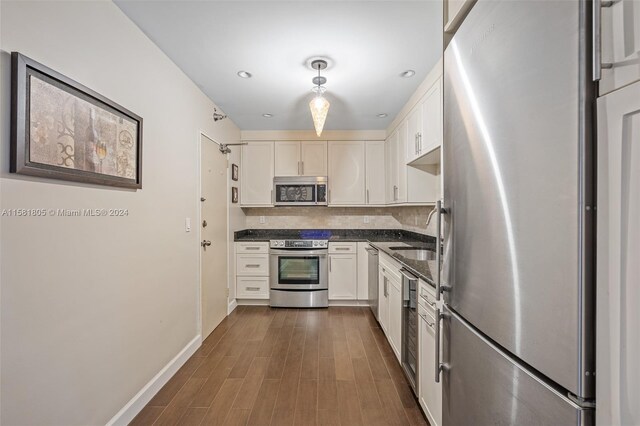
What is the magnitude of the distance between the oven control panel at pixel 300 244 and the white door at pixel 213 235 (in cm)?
68

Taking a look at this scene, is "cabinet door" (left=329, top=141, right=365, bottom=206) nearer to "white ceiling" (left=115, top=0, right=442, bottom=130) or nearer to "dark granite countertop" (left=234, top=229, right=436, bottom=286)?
"dark granite countertop" (left=234, top=229, right=436, bottom=286)

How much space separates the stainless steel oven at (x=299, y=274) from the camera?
388 cm

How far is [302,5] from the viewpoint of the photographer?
1690mm

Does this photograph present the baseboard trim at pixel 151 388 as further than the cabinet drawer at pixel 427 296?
Yes

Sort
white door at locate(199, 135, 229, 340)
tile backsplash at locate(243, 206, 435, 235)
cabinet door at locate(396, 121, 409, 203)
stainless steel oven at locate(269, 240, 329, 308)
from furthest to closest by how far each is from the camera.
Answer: tile backsplash at locate(243, 206, 435, 235) < stainless steel oven at locate(269, 240, 329, 308) < cabinet door at locate(396, 121, 409, 203) < white door at locate(199, 135, 229, 340)

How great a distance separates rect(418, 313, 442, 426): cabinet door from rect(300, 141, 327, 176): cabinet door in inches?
112

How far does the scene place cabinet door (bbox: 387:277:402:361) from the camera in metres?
2.34

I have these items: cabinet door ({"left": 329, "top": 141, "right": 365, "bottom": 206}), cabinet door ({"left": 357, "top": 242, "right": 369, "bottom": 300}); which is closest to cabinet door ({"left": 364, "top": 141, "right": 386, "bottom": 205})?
cabinet door ({"left": 329, "top": 141, "right": 365, "bottom": 206})

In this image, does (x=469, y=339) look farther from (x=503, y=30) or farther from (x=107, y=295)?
(x=107, y=295)

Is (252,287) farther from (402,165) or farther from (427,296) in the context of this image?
(427,296)

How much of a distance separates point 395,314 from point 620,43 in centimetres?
230

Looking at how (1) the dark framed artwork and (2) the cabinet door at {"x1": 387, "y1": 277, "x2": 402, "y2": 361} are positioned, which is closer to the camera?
(1) the dark framed artwork

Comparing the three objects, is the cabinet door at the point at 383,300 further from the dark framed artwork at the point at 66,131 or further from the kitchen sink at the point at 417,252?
the dark framed artwork at the point at 66,131

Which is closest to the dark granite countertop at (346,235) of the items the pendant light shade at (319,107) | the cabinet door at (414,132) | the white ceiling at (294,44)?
the cabinet door at (414,132)
